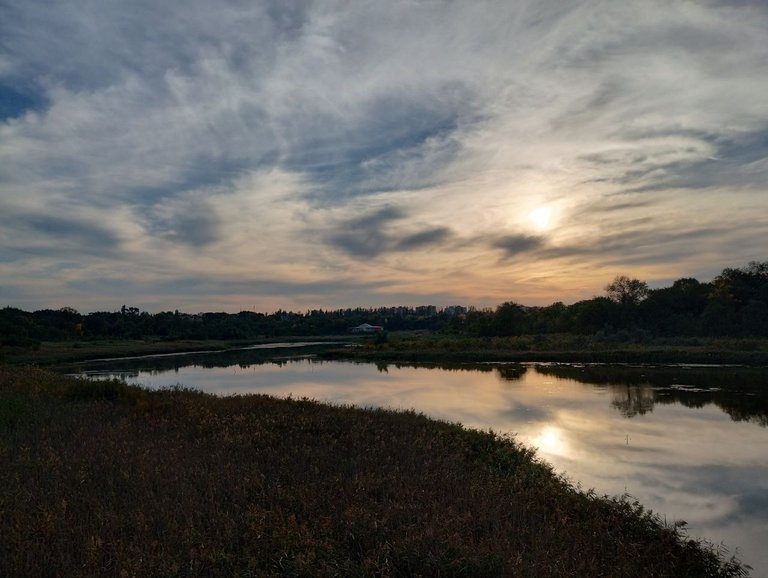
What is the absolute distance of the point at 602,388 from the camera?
34.2 m

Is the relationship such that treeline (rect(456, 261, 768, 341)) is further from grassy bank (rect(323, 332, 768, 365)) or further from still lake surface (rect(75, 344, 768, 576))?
still lake surface (rect(75, 344, 768, 576))

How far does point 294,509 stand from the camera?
8.17 m

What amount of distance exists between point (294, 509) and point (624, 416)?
781 inches

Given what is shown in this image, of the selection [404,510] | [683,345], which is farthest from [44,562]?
[683,345]

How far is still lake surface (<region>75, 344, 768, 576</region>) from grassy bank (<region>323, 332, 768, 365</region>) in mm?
6727

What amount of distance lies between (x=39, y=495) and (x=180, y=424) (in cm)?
647

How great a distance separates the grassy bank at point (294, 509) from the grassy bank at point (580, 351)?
4535 centimetres

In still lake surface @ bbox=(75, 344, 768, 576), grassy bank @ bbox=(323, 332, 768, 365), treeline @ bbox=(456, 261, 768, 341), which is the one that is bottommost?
still lake surface @ bbox=(75, 344, 768, 576)

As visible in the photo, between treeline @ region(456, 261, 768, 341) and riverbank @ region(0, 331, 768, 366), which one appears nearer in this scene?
riverbank @ region(0, 331, 768, 366)

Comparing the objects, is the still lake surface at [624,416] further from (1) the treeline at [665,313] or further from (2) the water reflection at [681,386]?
(1) the treeline at [665,313]

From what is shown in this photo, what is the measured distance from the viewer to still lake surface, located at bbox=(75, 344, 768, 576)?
1235 cm

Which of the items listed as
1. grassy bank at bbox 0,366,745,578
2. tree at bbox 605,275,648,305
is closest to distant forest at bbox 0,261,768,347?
tree at bbox 605,275,648,305

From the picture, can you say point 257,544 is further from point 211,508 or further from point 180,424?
point 180,424

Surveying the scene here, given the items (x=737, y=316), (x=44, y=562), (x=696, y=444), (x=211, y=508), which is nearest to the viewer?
(x=44, y=562)
